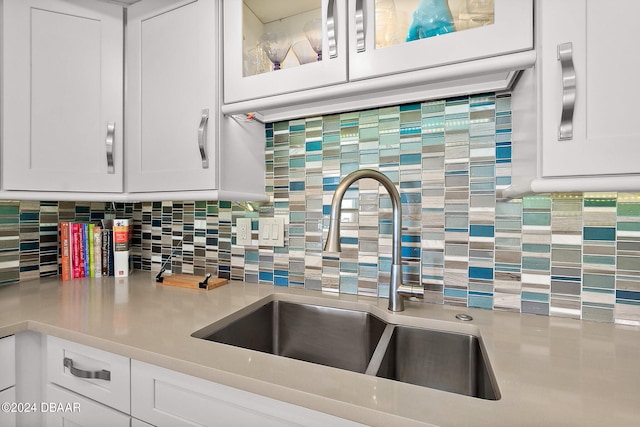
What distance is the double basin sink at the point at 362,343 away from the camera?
81 centimetres

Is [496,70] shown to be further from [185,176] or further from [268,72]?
[185,176]

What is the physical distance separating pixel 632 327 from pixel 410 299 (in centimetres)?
61

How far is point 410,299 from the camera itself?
1.06m

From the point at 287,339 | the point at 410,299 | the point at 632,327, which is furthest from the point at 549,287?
the point at 287,339

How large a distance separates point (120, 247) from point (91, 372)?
78 centimetres

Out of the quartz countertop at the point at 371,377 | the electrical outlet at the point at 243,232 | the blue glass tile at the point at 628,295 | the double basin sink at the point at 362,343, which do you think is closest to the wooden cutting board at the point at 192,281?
the quartz countertop at the point at 371,377

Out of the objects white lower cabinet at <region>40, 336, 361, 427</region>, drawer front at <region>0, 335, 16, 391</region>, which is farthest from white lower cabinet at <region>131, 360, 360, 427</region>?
drawer front at <region>0, 335, 16, 391</region>

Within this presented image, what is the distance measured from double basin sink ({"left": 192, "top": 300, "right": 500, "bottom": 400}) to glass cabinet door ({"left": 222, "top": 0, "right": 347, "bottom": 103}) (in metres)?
0.76

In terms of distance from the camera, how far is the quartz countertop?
50 centimetres

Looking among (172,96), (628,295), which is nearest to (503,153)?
(628,295)

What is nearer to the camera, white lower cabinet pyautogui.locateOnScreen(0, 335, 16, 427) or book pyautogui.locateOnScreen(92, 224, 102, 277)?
white lower cabinet pyautogui.locateOnScreen(0, 335, 16, 427)

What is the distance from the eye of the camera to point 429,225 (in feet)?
3.46

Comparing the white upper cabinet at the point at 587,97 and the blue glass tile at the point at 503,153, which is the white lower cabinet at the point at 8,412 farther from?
the blue glass tile at the point at 503,153

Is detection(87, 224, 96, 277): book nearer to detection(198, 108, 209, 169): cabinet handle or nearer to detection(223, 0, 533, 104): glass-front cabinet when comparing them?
detection(198, 108, 209, 169): cabinet handle
